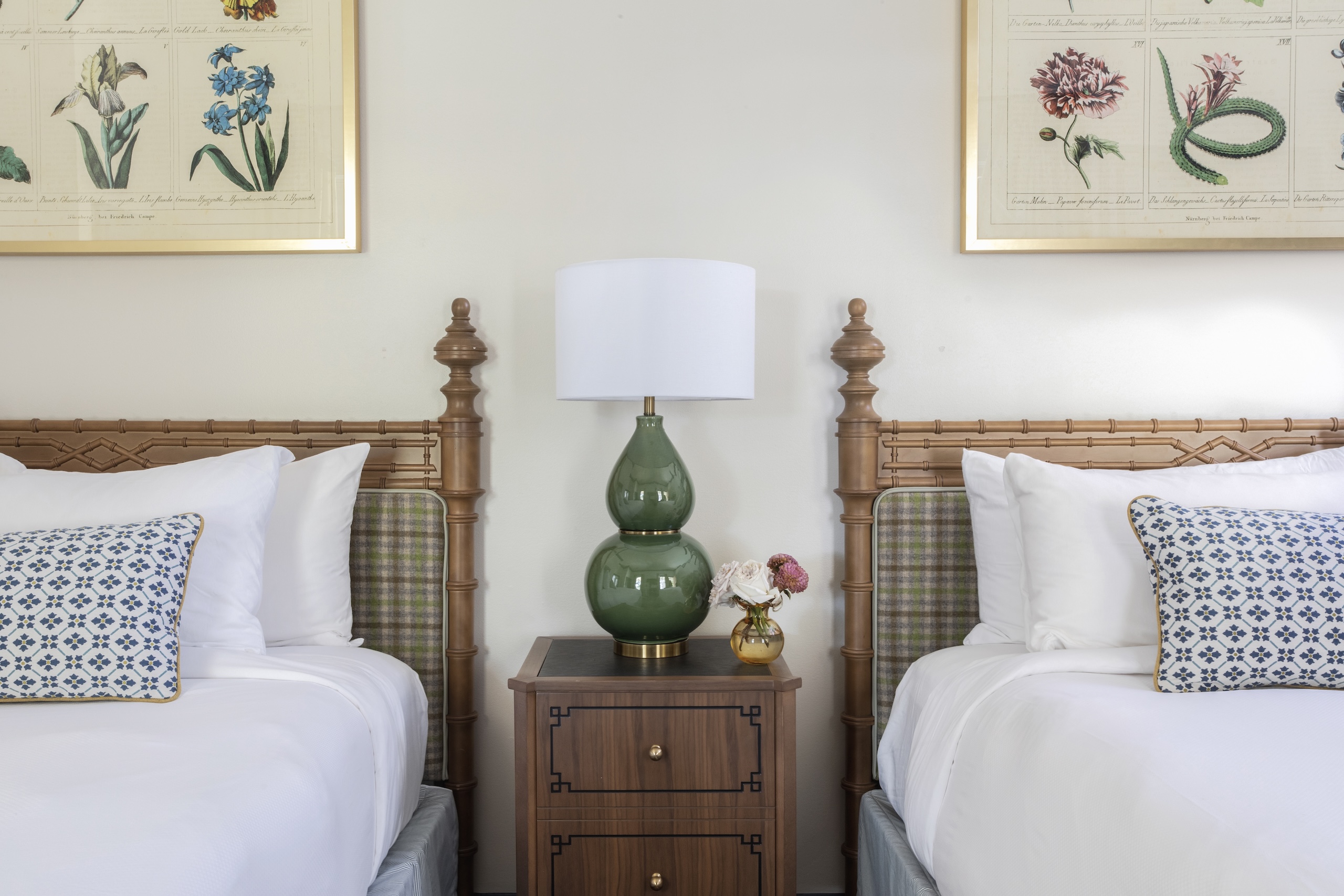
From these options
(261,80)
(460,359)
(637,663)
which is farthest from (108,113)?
(637,663)

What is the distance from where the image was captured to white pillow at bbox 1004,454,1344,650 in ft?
4.92

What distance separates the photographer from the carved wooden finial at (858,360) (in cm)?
184

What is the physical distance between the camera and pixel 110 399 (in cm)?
195

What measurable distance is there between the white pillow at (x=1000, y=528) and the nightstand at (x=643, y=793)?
20.6 inches

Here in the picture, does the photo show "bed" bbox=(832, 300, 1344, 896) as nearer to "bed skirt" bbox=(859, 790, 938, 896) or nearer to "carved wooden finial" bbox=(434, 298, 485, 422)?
"bed skirt" bbox=(859, 790, 938, 896)

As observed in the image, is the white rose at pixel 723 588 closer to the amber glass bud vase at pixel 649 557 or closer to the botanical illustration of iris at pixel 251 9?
the amber glass bud vase at pixel 649 557

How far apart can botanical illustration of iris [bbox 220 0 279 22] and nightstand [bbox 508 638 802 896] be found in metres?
1.65

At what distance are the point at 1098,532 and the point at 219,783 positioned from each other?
149 cm

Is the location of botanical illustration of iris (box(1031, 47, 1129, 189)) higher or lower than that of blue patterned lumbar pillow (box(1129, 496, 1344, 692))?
higher

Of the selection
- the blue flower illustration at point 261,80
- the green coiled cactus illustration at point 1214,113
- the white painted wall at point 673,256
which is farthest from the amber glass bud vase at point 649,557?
the green coiled cactus illustration at point 1214,113

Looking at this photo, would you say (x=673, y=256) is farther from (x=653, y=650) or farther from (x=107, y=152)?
(x=107, y=152)

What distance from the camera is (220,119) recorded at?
192cm

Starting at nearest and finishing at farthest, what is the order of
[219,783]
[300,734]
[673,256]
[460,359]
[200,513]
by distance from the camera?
[219,783]
[300,734]
[200,513]
[460,359]
[673,256]

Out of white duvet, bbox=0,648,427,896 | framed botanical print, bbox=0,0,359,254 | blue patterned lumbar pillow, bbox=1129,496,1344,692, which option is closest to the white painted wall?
framed botanical print, bbox=0,0,359,254
